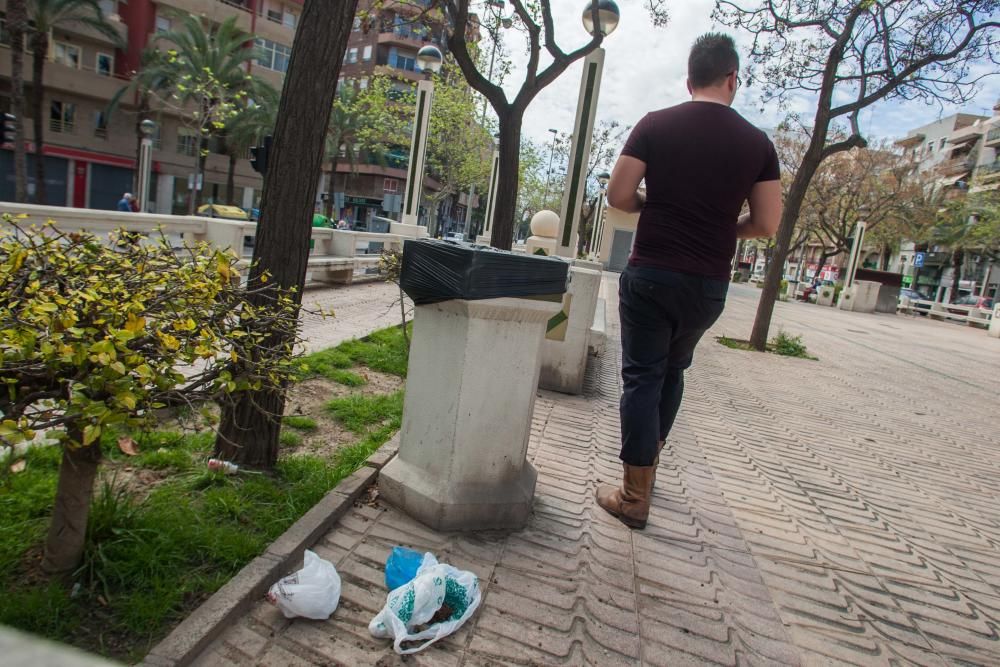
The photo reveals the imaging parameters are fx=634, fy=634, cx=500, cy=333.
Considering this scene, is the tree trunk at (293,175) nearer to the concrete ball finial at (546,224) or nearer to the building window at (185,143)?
the concrete ball finial at (546,224)

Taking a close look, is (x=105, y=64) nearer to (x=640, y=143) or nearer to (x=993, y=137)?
(x=640, y=143)

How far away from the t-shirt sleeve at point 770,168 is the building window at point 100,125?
136ft

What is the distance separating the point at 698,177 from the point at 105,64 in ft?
139

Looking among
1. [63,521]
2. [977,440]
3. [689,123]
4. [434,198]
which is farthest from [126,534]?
[434,198]

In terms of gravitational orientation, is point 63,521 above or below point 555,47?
below

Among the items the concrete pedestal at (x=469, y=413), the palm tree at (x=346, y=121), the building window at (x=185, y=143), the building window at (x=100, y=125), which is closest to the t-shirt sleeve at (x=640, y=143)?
the concrete pedestal at (x=469, y=413)

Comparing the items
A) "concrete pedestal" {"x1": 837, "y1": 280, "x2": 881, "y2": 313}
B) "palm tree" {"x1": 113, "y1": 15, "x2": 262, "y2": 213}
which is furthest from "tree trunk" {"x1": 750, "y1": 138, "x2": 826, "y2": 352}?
"palm tree" {"x1": 113, "y1": 15, "x2": 262, "y2": 213}

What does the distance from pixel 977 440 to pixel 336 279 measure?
10744 millimetres

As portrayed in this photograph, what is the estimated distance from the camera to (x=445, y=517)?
279 cm

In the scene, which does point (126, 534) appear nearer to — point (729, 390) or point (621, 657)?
point (621, 657)

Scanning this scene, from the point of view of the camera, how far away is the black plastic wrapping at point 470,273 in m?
2.59

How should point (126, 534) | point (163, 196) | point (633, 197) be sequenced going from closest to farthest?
point (126, 534), point (633, 197), point (163, 196)

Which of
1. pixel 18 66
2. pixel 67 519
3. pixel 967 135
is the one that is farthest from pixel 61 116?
pixel 967 135

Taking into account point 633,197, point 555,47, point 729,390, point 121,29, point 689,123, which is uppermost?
point 121,29
